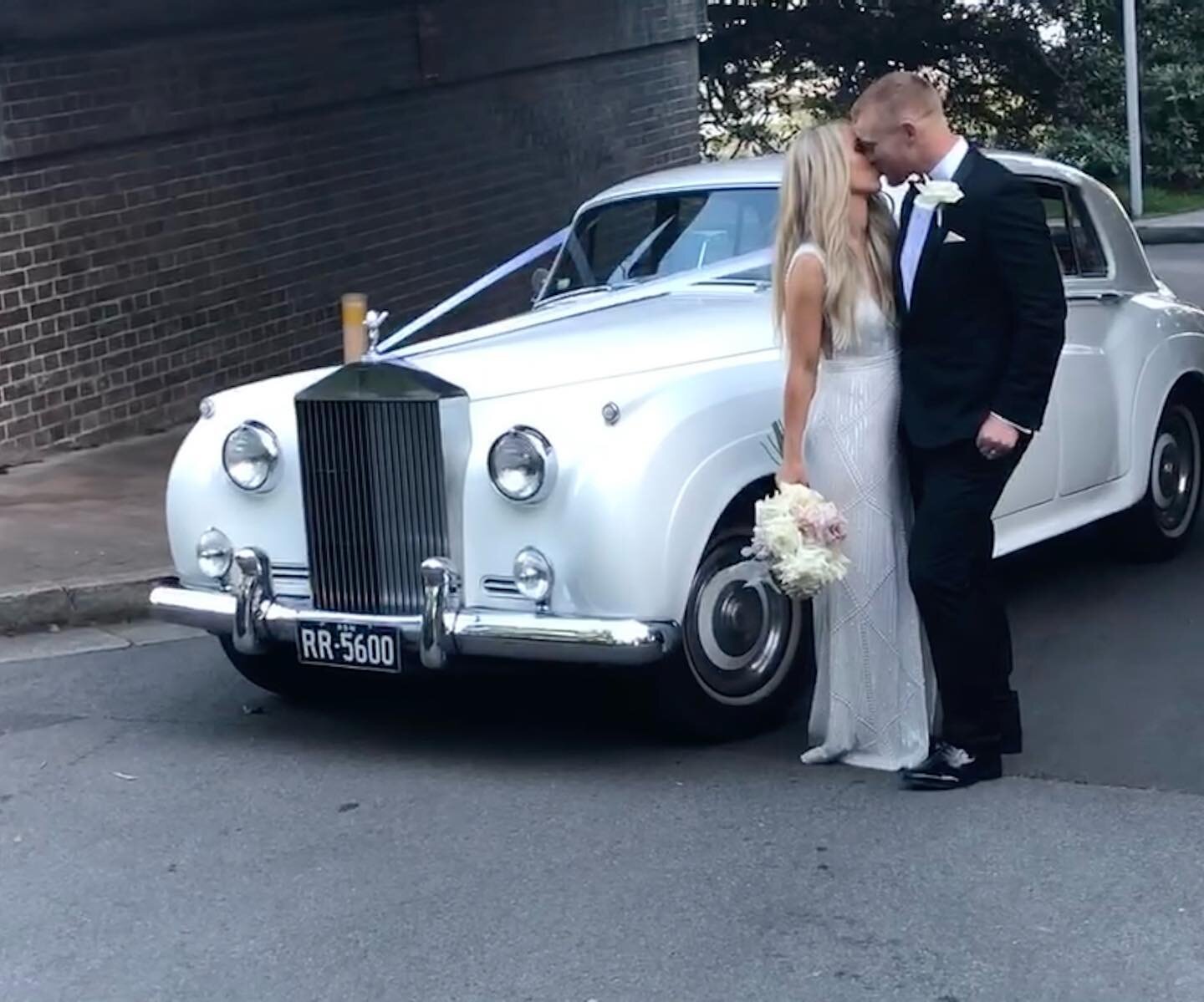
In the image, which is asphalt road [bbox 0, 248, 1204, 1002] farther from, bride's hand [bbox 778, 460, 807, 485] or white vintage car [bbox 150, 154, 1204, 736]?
bride's hand [bbox 778, 460, 807, 485]

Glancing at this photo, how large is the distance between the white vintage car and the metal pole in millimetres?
15496

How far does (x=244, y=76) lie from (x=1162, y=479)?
6.70 m

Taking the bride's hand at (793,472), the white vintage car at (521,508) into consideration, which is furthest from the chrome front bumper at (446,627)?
the bride's hand at (793,472)

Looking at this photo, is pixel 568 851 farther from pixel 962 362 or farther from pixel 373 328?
pixel 373 328

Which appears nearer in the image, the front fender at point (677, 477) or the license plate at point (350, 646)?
the front fender at point (677, 477)

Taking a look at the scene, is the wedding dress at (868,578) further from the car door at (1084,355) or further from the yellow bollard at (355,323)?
the yellow bollard at (355,323)

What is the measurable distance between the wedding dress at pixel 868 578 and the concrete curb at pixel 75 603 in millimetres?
3382

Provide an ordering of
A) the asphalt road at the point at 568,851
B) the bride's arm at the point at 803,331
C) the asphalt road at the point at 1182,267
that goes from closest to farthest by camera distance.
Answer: the asphalt road at the point at 568,851
the bride's arm at the point at 803,331
the asphalt road at the point at 1182,267

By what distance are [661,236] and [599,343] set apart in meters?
1.23

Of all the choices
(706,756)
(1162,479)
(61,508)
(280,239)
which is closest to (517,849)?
(706,756)

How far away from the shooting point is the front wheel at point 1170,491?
8227 millimetres

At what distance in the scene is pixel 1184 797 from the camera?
5.64m

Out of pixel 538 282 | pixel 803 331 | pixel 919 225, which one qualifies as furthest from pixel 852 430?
pixel 538 282

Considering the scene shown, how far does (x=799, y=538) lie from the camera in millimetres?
5672
